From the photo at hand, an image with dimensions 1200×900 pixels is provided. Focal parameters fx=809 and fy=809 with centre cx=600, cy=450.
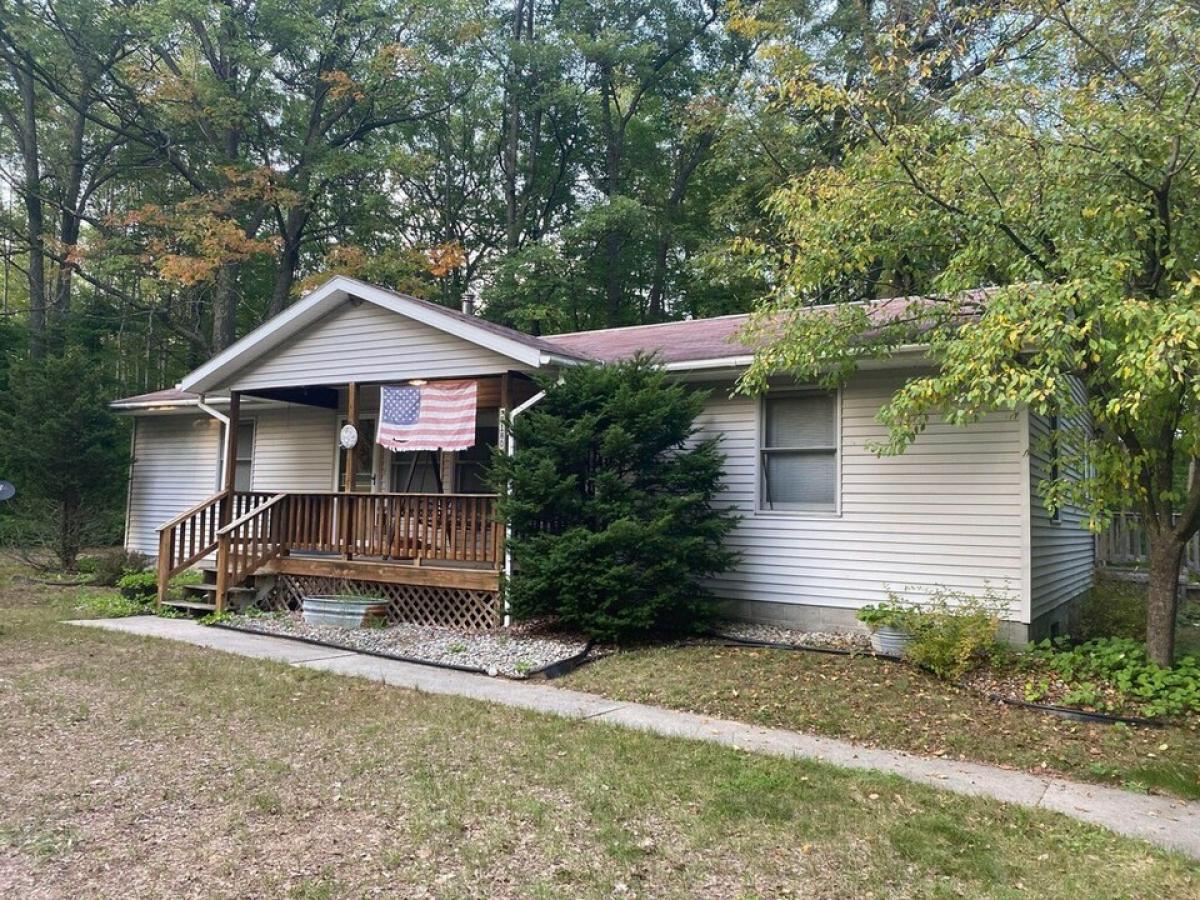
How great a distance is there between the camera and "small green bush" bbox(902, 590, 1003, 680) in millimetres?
6727

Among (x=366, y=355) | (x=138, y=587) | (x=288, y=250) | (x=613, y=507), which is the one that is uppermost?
(x=288, y=250)

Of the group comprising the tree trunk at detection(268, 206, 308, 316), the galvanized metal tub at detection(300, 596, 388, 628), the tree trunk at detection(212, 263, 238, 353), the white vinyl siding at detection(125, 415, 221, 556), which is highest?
the tree trunk at detection(268, 206, 308, 316)

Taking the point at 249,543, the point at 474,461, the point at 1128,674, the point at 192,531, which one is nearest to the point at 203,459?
the point at 192,531

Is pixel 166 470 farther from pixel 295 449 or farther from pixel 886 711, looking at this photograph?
pixel 886 711

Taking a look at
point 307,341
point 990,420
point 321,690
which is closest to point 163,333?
point 307,341

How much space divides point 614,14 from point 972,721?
932 inches

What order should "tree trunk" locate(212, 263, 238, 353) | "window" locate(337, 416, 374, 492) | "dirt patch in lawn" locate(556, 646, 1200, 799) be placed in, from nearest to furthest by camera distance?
"dirt patch in lawn" locate(556, 646, 1200, 799), "window" locate(337, 416, 374, 492), "tree trunk" locate(212, 263, 238, 353)

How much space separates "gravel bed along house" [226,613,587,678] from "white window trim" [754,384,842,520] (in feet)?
8.26

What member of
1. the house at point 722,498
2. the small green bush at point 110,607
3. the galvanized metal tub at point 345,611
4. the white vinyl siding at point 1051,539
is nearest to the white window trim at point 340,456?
the house at point 722,498

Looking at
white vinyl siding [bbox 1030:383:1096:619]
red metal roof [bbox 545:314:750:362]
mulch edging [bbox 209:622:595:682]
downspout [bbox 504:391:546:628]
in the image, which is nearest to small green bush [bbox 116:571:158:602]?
mulch edging [bbox 209:622:595:682]

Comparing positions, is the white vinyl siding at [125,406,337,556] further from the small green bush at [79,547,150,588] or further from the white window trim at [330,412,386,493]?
the small green bush at [79,547,150,588]

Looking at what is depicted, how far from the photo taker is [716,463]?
8.22m

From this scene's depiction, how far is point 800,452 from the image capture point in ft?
28.8

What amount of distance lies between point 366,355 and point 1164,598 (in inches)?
339
